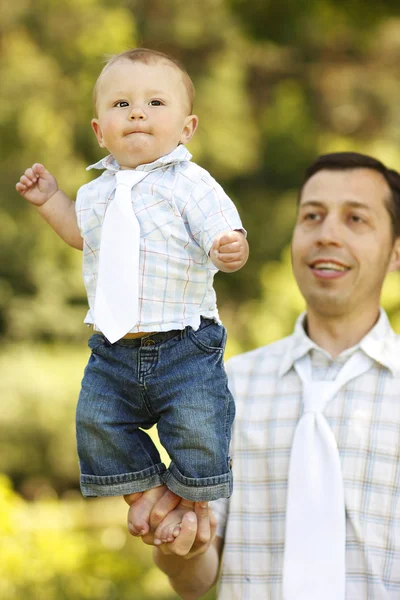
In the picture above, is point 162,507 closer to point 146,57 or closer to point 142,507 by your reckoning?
point 142,507

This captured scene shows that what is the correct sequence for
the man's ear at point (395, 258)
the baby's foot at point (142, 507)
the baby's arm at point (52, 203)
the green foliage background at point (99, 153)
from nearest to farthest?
the baby's arm at point (52, 203)
the baby's foot at point (142, 507)
the man's ear at point (395, 258)
the green foliage background at point (99, 153)

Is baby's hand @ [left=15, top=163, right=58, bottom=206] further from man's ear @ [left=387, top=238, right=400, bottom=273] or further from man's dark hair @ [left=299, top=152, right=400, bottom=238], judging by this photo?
man's ear @ [left=387, top=238, right=400, bottom=273]

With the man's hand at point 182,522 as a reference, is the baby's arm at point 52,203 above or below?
above

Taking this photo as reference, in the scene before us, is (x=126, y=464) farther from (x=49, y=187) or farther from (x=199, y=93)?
(x=199, y=93)

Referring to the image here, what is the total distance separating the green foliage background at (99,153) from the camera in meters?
6.50

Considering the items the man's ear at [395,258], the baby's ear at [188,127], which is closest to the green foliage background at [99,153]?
the man's ear at [395,258]

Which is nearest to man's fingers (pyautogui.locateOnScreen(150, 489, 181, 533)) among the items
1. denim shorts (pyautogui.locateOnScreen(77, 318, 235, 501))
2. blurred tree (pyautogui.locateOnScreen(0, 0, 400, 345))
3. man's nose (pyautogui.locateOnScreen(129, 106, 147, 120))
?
denim shorts (pyautogui.locateOnScreen(77, 318, 235, 501))

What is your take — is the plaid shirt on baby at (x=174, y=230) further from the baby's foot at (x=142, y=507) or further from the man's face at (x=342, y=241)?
the man's face at (x=342, y=241)

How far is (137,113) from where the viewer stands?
1711mm

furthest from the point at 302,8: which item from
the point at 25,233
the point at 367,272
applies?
the point at 367,272

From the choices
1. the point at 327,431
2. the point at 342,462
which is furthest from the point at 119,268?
the point at 342,462

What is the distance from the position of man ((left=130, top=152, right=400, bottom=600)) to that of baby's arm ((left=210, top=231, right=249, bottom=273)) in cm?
139

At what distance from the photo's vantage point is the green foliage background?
21.3 feet

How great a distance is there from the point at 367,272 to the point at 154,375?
4.92ft
